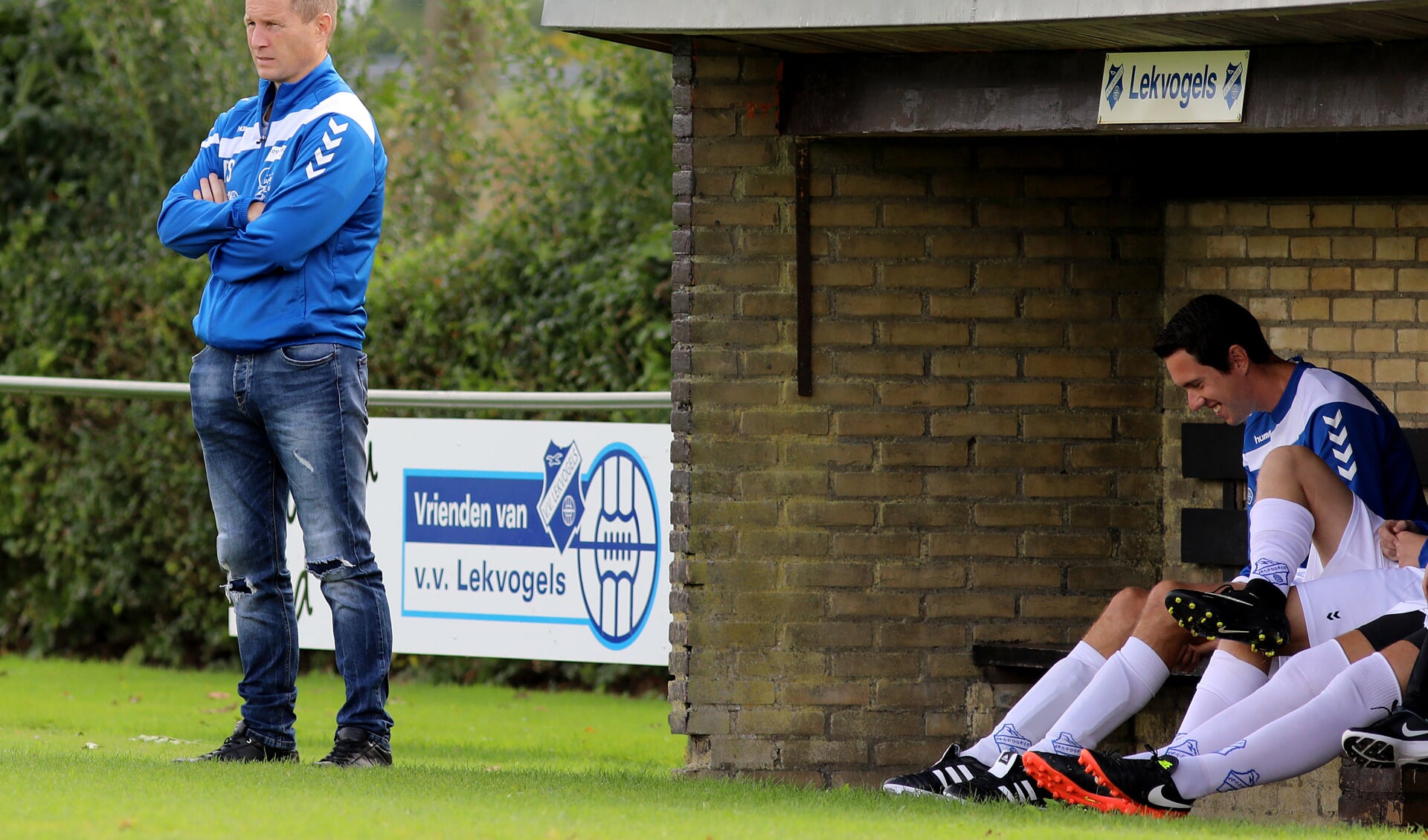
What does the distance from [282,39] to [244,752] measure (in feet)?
6.84

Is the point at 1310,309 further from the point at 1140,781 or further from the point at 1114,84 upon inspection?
the point at 1140,781

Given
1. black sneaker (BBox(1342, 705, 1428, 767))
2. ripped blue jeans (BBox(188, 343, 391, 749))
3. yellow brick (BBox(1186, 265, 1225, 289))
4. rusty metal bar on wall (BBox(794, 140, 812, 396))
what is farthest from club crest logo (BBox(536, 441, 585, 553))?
black sneaker (BBox(1342, 705, 1428, 767))

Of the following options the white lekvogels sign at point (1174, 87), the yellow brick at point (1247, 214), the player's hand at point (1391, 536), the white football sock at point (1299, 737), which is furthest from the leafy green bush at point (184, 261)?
the white football sock at point (1299, 737)

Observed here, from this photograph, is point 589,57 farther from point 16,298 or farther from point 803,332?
point 803,332

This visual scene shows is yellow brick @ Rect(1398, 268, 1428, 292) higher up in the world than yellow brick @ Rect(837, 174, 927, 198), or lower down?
lower down

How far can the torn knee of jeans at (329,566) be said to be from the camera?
543cm

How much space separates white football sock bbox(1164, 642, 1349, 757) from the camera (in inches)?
203

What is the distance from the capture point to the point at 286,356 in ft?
17.6

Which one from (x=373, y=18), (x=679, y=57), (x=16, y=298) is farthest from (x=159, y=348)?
(x=679, y=57)

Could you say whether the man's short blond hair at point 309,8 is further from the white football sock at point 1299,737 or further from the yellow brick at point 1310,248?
the yellow brick at point 1310,248

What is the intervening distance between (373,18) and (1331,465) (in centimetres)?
793

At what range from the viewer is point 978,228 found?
6.46 metres

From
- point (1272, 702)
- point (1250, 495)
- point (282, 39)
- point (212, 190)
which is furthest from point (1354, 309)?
point (212, 190)

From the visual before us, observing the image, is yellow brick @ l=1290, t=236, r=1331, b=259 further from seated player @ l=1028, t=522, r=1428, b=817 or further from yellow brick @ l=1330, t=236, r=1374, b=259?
seated player @ l=1028, t=522, r=1428, b=817
